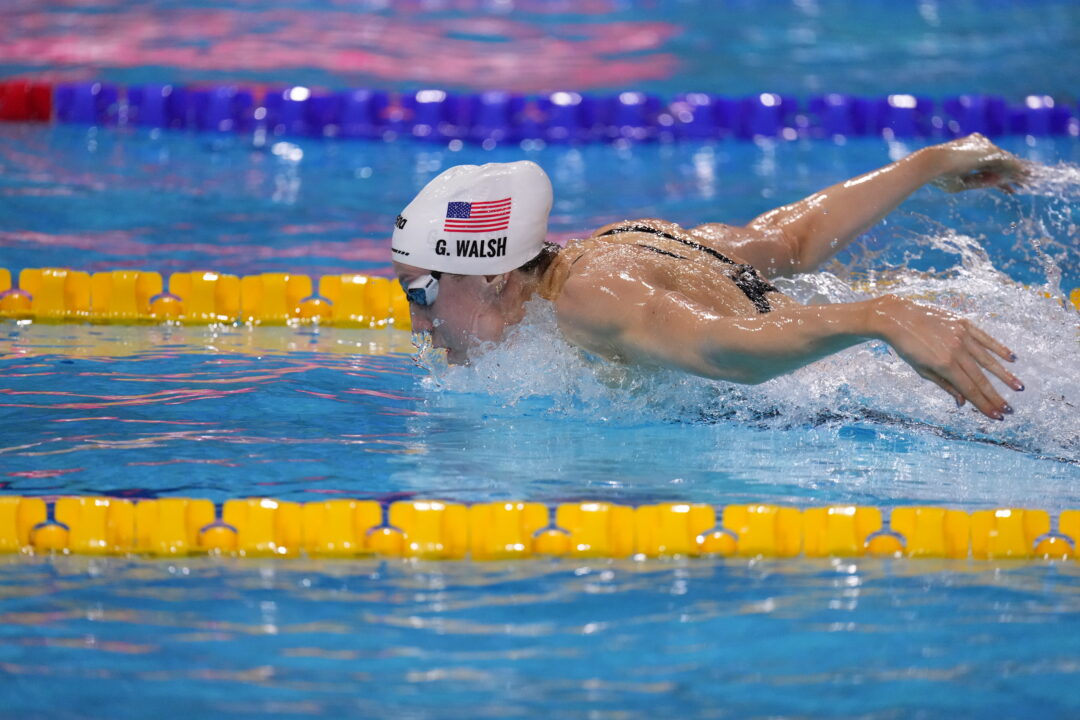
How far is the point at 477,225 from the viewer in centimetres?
312

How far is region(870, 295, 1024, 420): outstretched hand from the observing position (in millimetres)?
2191

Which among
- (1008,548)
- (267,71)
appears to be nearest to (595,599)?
(1008,548)

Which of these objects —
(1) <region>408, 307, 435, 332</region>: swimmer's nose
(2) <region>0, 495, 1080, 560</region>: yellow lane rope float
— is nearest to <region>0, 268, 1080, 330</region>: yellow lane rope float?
(1) <region>408, 307, 435, 332</region>: swimmer's nose

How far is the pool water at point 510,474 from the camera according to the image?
2.03m

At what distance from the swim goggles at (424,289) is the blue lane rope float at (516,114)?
4717mm

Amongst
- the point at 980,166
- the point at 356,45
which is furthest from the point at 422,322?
the point at 356,45

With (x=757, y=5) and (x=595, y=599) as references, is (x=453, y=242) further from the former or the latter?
(x=757, y=5)

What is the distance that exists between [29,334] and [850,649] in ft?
10.2

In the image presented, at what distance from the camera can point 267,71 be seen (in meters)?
9.02

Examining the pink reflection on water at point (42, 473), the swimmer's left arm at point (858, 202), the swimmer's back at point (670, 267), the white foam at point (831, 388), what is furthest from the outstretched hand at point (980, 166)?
the pink reflection on water at point (42, 473)

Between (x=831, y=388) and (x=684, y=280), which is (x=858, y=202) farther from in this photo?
(x=684, y=280)

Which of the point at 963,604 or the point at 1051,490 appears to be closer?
the point at 963,604

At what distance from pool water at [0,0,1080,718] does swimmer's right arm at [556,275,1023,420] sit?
281 mm

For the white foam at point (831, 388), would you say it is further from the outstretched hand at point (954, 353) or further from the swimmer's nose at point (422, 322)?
the outstretched hand at point (954, 353)
